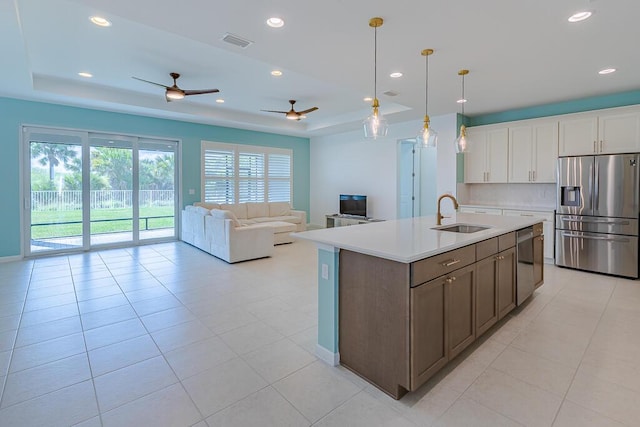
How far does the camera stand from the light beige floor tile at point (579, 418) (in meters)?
1.78

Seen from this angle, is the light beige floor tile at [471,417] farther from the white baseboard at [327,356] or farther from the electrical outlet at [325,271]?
the electrical outlet at [325,271]

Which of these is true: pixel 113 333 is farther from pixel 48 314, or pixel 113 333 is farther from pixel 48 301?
pixel 48 301

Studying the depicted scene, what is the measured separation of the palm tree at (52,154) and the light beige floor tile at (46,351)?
4.45 m

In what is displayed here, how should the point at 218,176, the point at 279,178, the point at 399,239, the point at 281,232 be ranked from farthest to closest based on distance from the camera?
the point at 279,178 < the point at 218,176 < the point at 281,232 < the point at 399,239

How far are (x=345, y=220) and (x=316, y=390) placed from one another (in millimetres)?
6102

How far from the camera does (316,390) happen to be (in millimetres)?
2100

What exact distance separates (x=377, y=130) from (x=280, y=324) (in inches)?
83.1

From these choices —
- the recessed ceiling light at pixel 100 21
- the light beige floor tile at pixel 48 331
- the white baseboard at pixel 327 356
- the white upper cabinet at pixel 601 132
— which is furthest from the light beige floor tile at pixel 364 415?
the white upper cabinet at pixel 601 132

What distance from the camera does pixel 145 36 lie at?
11.5 feet

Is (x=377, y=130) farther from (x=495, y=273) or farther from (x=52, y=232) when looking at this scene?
(x=52, y=232)

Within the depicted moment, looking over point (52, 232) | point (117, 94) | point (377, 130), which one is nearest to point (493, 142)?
point (377, 130)

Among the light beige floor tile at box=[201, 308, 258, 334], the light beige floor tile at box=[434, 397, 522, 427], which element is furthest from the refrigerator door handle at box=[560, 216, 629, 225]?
the light beige floor tile at box=[201, 308, 258, 334]

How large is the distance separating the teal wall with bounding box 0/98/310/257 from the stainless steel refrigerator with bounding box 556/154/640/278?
661 centimetres

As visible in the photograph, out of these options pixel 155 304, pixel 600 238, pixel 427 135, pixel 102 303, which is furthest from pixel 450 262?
pixel 600 238
